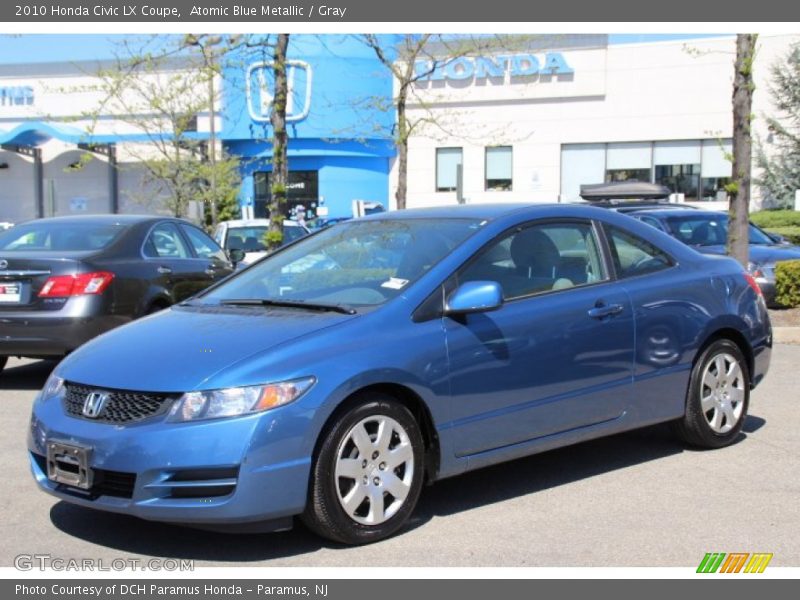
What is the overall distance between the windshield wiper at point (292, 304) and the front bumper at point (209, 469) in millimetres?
824

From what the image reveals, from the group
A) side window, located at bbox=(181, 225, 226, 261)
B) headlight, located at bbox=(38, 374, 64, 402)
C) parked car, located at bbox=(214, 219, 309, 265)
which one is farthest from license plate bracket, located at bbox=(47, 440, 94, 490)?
parked car, located at bbox=(214, 219, 309, 265)

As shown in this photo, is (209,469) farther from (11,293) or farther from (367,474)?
(11,293)

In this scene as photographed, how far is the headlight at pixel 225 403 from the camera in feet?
13.9

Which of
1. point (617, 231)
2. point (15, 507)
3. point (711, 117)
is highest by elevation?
point (711, 117)

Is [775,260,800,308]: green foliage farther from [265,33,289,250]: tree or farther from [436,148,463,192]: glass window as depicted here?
[436,148,463,192]: glass window

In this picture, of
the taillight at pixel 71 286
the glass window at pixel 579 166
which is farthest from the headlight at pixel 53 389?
the glass window at pixel 579 166

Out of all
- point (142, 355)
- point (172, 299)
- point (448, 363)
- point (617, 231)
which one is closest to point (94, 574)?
point (142, 355)

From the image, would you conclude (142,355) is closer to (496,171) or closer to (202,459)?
(202,459)

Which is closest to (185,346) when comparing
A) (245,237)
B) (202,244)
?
(202,244)

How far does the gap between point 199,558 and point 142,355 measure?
3.23 feet

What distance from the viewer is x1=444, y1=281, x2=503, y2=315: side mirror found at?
4.91 meters

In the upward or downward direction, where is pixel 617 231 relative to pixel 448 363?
upward

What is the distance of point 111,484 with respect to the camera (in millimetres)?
4406

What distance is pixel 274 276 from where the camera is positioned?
5801 mm
